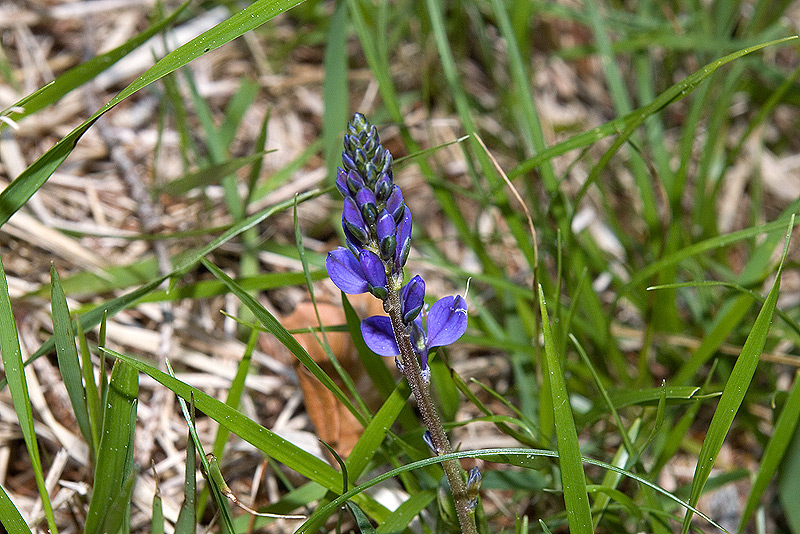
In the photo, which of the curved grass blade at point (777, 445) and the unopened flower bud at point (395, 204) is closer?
the unopened flower bud at point (395, 204)

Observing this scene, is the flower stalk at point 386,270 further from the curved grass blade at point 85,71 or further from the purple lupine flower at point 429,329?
the curved grass blade at point 85,71

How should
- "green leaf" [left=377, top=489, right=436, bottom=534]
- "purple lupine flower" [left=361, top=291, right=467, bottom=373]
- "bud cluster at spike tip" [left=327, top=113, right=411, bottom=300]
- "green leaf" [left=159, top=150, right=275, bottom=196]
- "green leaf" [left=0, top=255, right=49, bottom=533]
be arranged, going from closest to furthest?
"bud cluster at spike tip" [left=327, top=113, right=411, bottom=300] → "purple lupine flower" [left=361, top=291, right=467, bottom=373] → "green leaf" [left=0, top=255, right=49, bottom=533] → "green leaf" [left=377, top=489, right=436, bottom=534] → "green leaf" [left=159, top=150, right=275, bottom=196]

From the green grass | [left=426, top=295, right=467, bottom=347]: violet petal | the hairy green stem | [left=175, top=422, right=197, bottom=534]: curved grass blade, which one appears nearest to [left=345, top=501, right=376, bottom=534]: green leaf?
the green grass

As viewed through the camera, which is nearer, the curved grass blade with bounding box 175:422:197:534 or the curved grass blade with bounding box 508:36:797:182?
the curved grass blade with bounding box 175:422:197:534

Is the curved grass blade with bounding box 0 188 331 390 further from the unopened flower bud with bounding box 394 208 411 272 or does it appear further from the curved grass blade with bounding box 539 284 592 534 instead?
the curved grass blade with bounding box 539 284 592 534

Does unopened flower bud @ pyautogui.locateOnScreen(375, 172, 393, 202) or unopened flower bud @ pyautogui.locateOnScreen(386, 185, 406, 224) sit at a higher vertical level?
unopened flower bud @ pyautogui.locateOnScreen(375, 172, 393, 202)

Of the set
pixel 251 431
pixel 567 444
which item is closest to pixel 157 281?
pixel 251 431

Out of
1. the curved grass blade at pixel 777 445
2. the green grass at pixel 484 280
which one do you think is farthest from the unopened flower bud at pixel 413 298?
the curved grass blade at pixel 777 445

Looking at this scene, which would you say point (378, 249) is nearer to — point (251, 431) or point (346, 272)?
point (346, 272)
